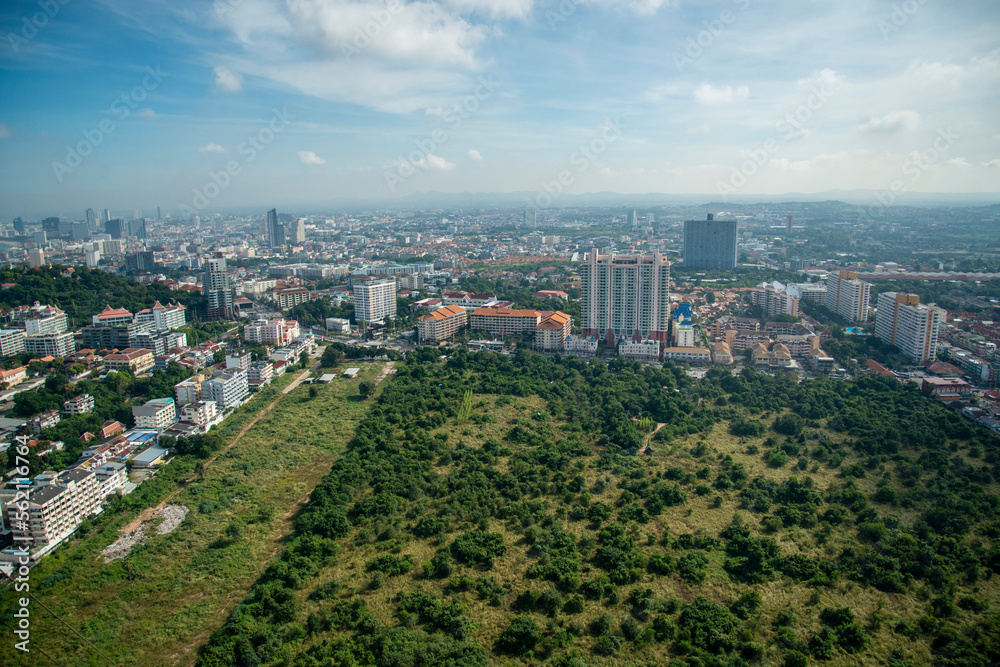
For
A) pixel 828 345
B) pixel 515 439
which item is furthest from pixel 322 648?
pixel 828 345

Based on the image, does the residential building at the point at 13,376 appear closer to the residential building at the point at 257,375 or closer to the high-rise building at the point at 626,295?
the residential building at the point at 257,375

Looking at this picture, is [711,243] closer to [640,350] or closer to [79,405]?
[640,350]

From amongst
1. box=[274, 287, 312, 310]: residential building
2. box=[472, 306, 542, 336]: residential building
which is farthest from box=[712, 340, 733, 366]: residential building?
box=[274, 287, 312, 310]: residential building

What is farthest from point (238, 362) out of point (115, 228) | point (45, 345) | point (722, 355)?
point (115, 228)

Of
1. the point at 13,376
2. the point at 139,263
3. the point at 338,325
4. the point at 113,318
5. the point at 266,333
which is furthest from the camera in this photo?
the point at 139,263

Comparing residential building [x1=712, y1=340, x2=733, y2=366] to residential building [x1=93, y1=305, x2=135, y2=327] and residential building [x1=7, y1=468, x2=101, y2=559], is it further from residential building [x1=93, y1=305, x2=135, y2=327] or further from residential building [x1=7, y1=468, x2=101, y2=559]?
residential building [x1=93, y1=305, x2=135, y2=327]

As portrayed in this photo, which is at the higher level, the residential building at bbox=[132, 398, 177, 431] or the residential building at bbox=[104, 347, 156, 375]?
the residential building at bbox=[104, 347, 156, 375]
